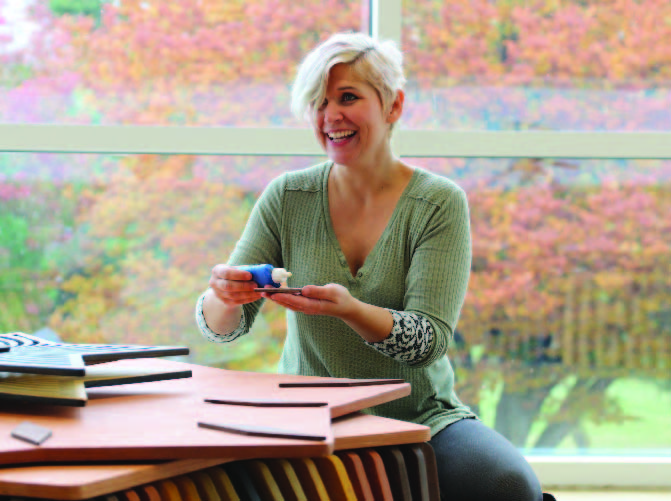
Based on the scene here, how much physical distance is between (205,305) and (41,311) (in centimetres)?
107

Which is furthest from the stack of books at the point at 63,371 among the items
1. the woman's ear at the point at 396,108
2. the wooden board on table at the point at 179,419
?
the woman's ear at the point at 396,108

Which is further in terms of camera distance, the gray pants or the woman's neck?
the woman's neck

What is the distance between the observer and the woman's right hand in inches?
62.7

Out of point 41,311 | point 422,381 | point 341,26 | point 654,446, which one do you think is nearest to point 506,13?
point 341,26

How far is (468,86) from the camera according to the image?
2.73 m

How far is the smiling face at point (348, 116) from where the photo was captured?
6.32 ft

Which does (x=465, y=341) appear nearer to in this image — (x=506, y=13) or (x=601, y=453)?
(x=601, y=453)

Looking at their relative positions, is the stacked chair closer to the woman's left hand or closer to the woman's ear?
the woman's left hand

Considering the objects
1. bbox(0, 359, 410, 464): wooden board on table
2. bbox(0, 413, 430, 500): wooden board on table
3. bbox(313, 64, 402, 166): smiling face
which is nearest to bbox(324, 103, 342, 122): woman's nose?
bbox(313, 64, 402, 166): smiling face

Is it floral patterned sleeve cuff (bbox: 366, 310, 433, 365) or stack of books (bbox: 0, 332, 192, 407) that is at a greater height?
stack of books (bbox: 0, 332, 192, 407)

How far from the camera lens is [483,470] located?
158cm

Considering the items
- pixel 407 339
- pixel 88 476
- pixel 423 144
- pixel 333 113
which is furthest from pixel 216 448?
pixel 423 144

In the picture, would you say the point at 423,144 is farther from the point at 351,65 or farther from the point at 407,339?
the point at 407,339

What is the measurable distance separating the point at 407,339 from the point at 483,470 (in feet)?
1.03
